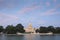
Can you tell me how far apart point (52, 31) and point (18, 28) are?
29.9m

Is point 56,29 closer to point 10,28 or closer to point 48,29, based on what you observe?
point 48,29

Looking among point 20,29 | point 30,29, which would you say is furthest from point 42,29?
point 30,29

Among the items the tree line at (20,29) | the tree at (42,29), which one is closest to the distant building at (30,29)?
the tree line at (20,29)

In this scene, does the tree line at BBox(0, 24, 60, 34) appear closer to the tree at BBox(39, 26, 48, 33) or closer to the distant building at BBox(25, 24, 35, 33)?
the tree at BBox(39, 26, 48, 33)

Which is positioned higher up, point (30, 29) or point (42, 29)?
point (30, 29)

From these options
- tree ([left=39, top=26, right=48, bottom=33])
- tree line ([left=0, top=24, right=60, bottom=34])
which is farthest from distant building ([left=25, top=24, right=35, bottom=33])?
tree ([left=39, top=26, right=48, bottom=33])

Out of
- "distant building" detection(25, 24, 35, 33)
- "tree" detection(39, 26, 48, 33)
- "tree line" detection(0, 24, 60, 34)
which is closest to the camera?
"tree line" detection(0, 24, 60, 34)

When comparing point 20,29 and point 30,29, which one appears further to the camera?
point 30,29

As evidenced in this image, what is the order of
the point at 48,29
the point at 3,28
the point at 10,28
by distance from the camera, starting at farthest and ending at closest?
the point at 3,28 → the point at 48,29 → the point at 10,28

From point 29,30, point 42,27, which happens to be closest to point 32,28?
point 29,30

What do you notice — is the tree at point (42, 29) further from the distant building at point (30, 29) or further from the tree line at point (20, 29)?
the distant building at point (30, 29)

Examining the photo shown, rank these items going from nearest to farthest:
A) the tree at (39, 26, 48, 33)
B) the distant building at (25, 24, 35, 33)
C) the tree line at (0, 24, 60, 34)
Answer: the tree line at (0, 24, 60, 34)
the tree at (39, 26, 48, 33)
the distant building at (25, 24, 35, 33)

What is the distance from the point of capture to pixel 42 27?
145 m

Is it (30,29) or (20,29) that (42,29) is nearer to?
(20,29)
